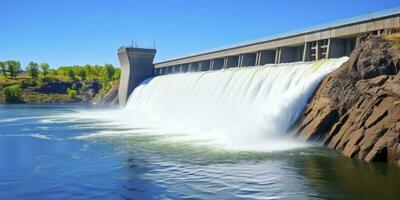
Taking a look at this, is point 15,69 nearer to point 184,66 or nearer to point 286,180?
point 184,66

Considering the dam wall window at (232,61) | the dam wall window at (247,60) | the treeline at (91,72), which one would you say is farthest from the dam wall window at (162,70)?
the treeline at (91,72)

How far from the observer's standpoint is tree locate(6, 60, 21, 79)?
562 feet

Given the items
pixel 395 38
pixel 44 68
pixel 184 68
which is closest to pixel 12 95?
pixel 44 68

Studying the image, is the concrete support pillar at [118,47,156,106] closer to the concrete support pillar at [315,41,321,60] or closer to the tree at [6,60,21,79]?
the concrete support pillar at [315,41,321,60]

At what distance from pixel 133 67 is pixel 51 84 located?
85.0 meters

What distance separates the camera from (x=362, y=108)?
2508 cm

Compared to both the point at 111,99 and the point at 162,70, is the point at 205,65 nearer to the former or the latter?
the point at 162,70

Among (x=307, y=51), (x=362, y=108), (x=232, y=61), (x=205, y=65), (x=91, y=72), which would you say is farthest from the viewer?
(x=91, y=72)

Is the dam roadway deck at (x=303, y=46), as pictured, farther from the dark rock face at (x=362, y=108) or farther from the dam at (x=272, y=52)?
the dark rock face at (x=362, y=108)

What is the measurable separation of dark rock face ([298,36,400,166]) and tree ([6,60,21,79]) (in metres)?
163

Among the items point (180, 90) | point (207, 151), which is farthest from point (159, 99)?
point (207, 151)

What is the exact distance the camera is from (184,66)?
8169 cm

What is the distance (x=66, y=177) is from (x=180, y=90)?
130 feet

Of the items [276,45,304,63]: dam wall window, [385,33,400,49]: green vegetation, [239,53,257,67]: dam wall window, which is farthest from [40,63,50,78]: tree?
[385,33,400,49]: green vegetation
